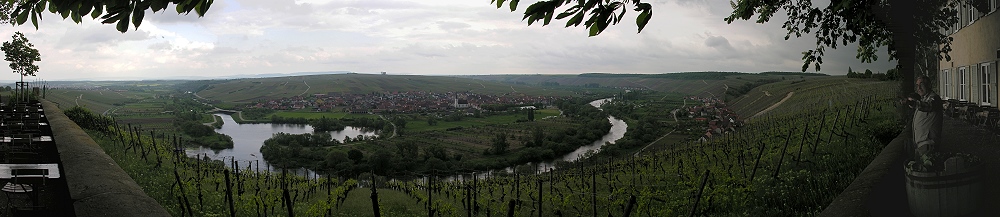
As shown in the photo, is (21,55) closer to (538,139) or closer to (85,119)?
(85,119)

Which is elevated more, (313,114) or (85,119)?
(85,119)

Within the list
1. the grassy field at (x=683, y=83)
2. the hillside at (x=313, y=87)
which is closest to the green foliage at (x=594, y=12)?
the grassy field at (x=683, y=83)

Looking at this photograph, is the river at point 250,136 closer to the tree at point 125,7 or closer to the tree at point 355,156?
the tree at point 355,156

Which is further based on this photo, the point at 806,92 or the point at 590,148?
the point at 590,148

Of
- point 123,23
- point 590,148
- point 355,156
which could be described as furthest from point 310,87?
point 123,23

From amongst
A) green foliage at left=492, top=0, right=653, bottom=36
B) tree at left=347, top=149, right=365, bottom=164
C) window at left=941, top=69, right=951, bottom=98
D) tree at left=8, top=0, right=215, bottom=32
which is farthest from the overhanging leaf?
tree at left=347, top=149, right=365, bottom=164

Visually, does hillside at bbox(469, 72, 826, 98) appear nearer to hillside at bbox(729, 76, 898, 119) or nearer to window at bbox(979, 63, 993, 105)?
hillside at bbox(729, 76, 898, 119)
